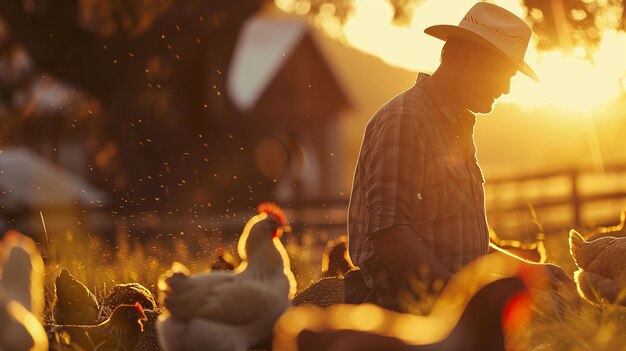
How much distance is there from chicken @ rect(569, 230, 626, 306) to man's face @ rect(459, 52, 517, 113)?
135 cm

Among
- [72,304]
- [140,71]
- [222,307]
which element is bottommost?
[222,307]

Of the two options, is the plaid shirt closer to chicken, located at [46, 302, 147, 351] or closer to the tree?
chicken, located at [46, 302, 147, 351]

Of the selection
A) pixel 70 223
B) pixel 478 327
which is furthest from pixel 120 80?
pixel 478 327

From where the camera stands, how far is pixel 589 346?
5.11 metres

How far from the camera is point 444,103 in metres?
5.66

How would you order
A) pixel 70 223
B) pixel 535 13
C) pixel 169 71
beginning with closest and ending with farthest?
pixel 535 13
pixel 70 223
pixel 169 71

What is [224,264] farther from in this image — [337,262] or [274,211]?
[274,211]

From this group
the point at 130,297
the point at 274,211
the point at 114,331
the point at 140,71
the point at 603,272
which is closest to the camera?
the point at 274,211

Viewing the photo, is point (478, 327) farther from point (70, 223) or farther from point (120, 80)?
point (120, 80)

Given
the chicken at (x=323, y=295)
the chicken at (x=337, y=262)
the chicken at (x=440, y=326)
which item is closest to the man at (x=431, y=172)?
the chicken at (x=440, y=326)

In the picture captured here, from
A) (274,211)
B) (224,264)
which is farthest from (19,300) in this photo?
(224,264)

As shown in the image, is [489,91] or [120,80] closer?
[489,91]

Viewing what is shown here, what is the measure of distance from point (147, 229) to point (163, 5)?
4282mm

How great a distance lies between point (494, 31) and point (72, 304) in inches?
128
